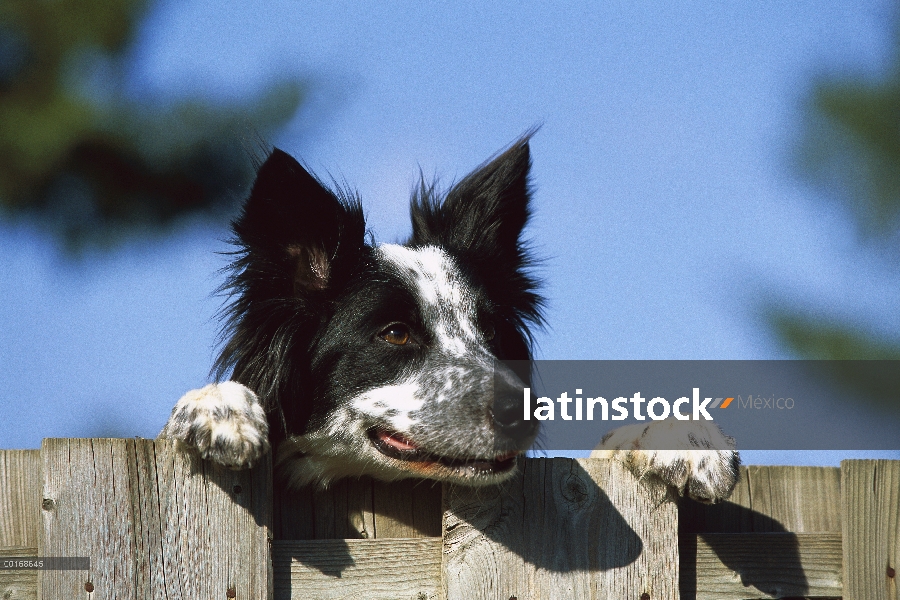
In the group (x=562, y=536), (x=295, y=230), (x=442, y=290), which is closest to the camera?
(x=562, y=536)

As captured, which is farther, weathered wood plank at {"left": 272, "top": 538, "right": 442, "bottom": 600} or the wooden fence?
weathered wood plank at {"left": 272, "top": 538, "right": 442, "bottom": 600}

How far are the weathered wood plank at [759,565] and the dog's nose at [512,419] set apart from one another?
63 cm

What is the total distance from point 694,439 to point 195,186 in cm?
416

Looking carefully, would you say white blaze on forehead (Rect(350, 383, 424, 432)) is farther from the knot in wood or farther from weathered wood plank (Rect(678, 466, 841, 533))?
weathered wood plank (Rect(678, 466, 841, 533))

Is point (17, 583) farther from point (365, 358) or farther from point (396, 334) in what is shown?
point (396, 334)

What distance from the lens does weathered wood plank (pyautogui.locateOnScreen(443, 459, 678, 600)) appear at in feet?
8.51

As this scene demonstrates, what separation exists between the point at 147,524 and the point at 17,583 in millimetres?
345

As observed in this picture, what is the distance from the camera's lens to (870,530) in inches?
116

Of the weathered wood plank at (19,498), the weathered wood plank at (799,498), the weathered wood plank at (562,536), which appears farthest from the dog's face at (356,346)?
the weathered wood plank at (19,498)

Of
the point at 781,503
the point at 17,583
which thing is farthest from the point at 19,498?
the point at 781,503

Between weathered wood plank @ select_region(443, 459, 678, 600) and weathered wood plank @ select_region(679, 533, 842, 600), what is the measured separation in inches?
6.2

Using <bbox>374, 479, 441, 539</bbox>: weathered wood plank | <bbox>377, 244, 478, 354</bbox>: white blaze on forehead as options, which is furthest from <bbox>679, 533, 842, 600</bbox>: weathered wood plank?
<bbox>377, 244, 478, 354</bbox>: white blaze on forehead

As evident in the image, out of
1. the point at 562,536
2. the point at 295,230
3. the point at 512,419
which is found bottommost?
the point at 562,536

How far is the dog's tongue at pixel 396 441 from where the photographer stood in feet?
10.7
